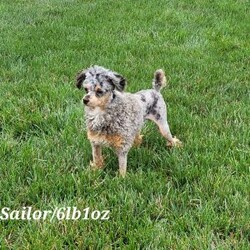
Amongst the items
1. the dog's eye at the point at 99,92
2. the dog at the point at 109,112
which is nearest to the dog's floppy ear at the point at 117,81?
the dog at the point at 109,112

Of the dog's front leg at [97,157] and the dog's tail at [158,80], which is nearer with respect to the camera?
the dog's front leg at [97,157]

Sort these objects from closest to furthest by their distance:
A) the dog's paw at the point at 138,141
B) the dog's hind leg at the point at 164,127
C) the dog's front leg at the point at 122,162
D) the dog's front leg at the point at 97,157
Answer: the dog's front leg at the point at 122,162 < the dog's front leg at the point at 97,157 < the dog's hind leg at the point at 164,127 < the dog's paw at the point at 138,141

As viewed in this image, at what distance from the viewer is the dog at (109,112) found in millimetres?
4742

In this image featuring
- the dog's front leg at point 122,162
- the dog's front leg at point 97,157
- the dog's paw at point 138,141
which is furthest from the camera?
the dog's paw at point 138,141

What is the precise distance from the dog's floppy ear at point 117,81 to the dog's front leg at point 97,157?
27.2 inches

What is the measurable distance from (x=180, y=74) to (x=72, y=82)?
176 cm

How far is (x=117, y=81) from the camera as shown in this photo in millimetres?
4828

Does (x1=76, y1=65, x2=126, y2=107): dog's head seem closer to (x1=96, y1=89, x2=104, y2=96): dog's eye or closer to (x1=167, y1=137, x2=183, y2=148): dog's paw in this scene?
(x1=96, y1=89, x2=104, y2=96): dog's eye

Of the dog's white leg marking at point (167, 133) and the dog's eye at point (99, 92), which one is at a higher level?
the dog's eye at point (99, 92)

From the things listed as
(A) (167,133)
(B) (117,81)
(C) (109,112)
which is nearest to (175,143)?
(A) (167,133)

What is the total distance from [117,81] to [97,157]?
90cm

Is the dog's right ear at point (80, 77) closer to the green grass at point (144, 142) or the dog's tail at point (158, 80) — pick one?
the green grass at point (144, 142)

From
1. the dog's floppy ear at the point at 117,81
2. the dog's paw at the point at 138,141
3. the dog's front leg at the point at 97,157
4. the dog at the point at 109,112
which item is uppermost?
the dog's floppy ear at the point at 117,81

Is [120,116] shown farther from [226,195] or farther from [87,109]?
[226,195]
